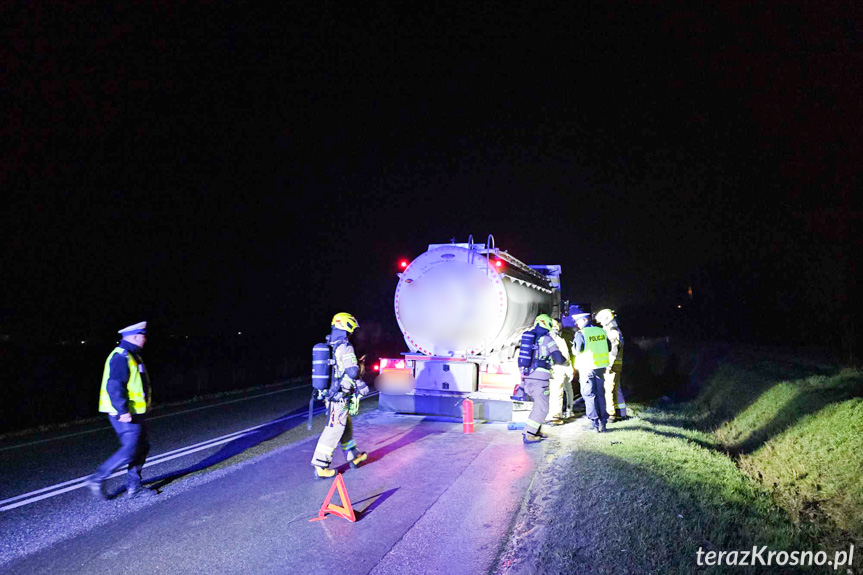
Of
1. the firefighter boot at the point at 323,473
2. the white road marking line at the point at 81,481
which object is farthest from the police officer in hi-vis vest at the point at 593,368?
the white road marking line at the point at 81,481

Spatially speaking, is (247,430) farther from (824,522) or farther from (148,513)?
(824,522)

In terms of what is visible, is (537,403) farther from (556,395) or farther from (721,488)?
(721,488)

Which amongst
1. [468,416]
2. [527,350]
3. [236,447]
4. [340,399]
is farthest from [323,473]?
[527,350]

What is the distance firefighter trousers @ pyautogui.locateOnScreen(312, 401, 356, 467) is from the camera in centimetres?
630

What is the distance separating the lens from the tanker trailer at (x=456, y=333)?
9495 mm

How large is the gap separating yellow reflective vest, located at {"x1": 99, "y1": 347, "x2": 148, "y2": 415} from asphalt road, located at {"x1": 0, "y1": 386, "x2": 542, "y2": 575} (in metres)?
1.01

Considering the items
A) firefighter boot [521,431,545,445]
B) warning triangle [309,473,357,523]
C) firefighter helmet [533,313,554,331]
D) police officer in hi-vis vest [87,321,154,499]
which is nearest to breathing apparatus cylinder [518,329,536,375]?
firefighter helmet [533,313,554,331]

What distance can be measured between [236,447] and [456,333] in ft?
14.0

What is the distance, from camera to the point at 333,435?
6.39 meters

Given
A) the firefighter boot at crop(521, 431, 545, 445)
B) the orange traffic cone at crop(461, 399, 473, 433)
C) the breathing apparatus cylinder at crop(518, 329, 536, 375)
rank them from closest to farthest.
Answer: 1. the firefighter boot at crop(521, 431, 545, 445)
2. the breathing apparatus cylinder at crop(518, 329, 536, 375)
3. the orange traffic cone at crop(461, 399, 473, 433)

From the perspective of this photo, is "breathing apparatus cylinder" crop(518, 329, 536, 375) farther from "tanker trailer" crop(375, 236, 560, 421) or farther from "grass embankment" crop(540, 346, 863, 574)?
"grass embankment" crop(540, 346, 863, 574)

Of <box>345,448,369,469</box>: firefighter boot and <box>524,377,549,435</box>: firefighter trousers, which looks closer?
<box>345,448,369,469</box>: firefighter boot

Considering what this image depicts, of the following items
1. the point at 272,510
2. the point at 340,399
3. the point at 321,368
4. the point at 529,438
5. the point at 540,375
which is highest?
the point at 321,368

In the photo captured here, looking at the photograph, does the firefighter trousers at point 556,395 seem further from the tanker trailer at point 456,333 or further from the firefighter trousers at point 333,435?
the firefighter trousers at point 333,435
